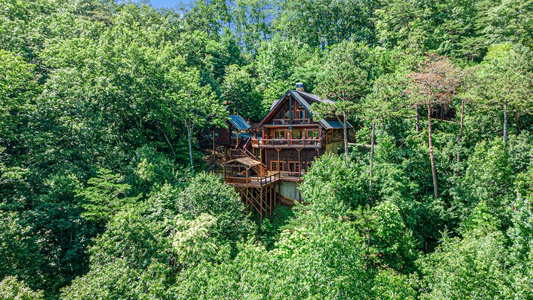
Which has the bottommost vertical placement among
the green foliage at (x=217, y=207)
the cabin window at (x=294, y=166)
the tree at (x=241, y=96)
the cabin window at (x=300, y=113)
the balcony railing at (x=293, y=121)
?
the green foliage at (x=217, y=207)

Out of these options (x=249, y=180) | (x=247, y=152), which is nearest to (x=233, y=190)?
(x=249, y=180)

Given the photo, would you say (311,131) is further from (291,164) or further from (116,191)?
(116,191)

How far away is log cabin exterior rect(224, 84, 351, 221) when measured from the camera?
28.8 metres

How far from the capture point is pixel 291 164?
1266 inches

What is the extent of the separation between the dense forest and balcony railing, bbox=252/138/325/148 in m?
4.00

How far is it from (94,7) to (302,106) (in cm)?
5295

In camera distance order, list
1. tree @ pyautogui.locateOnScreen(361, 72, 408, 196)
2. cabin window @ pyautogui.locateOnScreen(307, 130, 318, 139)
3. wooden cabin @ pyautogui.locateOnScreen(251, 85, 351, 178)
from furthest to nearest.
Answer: cabin window @ pyautogui.locateOnScreen(307, 130, 318, 139), wooden cabin @ pyautogui.locateOnScreen(251, 85, 351, 178), tree @ pyautogui.locateOnScreen(361, 72, 408, 196)

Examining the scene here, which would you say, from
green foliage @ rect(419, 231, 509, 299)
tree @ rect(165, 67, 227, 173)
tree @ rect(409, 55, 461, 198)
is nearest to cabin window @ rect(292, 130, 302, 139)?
tree @ rect(165, 67, 227, 173)

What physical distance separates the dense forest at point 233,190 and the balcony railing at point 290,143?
13.1ft

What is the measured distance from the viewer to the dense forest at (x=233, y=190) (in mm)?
A: 13867

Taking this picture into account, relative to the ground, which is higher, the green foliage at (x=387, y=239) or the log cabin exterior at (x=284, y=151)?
the log cabin exterior at (x=284, y=151)

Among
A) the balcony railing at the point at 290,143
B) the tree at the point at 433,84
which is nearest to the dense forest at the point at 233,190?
the tree at the point at 433,84

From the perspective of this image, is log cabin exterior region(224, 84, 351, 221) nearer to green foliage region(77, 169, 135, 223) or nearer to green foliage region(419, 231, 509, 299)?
green foliage region(77, 169, 135, 223)

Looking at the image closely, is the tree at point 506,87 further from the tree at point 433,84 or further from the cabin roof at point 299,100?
the cabin roof at point 299,100
